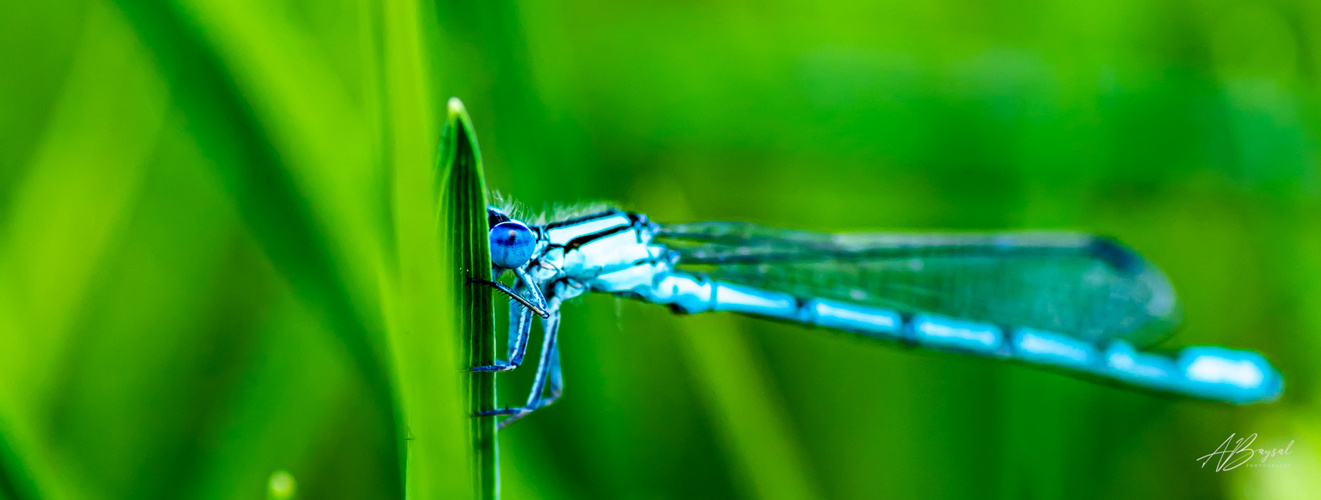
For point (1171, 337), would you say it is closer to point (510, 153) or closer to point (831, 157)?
point (831, 157)

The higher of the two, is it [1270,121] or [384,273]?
[1270,121]

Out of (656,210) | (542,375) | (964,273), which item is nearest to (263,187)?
(542,375)

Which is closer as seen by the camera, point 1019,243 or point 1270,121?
point 1019,243

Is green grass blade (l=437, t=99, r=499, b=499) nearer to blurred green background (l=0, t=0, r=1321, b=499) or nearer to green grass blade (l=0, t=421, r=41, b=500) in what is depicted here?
blurred green background (l=0, t=0, r=1321, b=499)

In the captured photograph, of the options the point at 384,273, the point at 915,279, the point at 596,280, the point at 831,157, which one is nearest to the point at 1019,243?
the point at 915,279

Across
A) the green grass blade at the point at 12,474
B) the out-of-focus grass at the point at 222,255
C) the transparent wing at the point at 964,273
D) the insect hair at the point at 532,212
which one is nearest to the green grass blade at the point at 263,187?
the out-of-focus grass at the point at 222,255

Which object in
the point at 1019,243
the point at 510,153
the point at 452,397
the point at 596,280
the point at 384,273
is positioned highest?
the point at 510,153

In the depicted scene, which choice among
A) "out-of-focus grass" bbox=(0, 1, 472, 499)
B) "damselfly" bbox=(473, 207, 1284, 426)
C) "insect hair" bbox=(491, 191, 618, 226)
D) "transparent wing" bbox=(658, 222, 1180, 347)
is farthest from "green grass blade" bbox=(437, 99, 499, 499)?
"transparent wing" bbox=(658, 222, 1180, 347)
